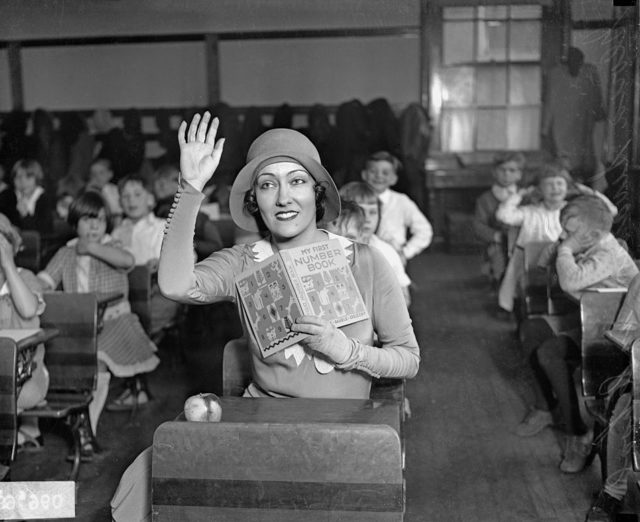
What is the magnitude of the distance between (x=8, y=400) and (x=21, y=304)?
0.41m

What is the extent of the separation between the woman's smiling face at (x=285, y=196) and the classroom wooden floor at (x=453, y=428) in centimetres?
120

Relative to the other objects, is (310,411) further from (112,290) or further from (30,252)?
(30,252)

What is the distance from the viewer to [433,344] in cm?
384

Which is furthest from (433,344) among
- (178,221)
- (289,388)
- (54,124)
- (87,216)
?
(54,124)

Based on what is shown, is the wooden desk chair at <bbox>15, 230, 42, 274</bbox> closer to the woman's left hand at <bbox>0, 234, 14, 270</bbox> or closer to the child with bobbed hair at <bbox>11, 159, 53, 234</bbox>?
the child with bobbed hair at <bbox>11, 159, 53, 234</bbox>

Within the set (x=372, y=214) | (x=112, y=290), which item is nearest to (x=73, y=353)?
(x=112, y=290)

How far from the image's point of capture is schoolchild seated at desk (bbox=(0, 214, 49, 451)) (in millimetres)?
3055

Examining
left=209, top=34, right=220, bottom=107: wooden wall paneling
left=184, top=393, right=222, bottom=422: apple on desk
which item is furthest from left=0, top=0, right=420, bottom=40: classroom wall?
left=184, top=393, right=222, bottom=422: apple on desk

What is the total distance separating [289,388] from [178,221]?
47 centimetres

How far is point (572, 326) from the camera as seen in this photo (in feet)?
11.7

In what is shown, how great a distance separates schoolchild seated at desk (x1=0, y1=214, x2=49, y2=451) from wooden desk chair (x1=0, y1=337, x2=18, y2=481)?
253 millimetres

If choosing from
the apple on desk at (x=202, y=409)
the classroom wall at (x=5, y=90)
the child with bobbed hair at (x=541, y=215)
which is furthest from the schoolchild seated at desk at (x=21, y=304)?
the classroom wall at (x=5, y=90)

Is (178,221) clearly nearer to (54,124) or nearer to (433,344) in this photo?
(433,344)

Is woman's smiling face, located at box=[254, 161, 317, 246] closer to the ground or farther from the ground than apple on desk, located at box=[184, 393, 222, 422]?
farther from the ground
